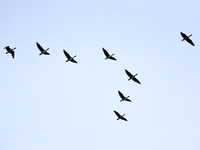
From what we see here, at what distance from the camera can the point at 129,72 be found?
3302 inches

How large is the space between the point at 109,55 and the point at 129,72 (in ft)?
24.7

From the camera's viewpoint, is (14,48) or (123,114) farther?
(123,114)

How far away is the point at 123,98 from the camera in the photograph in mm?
86250

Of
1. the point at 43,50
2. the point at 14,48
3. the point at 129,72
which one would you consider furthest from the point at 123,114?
the point at 14,48

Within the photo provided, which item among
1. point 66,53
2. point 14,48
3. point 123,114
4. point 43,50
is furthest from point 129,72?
point 14,48

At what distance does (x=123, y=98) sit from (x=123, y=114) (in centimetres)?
535

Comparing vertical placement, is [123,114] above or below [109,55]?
below

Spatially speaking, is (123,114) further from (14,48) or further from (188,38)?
(14,48)

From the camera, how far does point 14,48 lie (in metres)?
82.6

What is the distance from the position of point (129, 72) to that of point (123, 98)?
8.11 m

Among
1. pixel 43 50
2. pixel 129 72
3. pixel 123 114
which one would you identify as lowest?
pixel 123 114

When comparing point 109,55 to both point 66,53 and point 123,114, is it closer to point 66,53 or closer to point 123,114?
point 66,53

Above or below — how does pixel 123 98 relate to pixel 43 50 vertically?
below

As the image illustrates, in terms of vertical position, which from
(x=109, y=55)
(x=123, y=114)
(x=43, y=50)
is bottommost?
(x=123, y=114)
